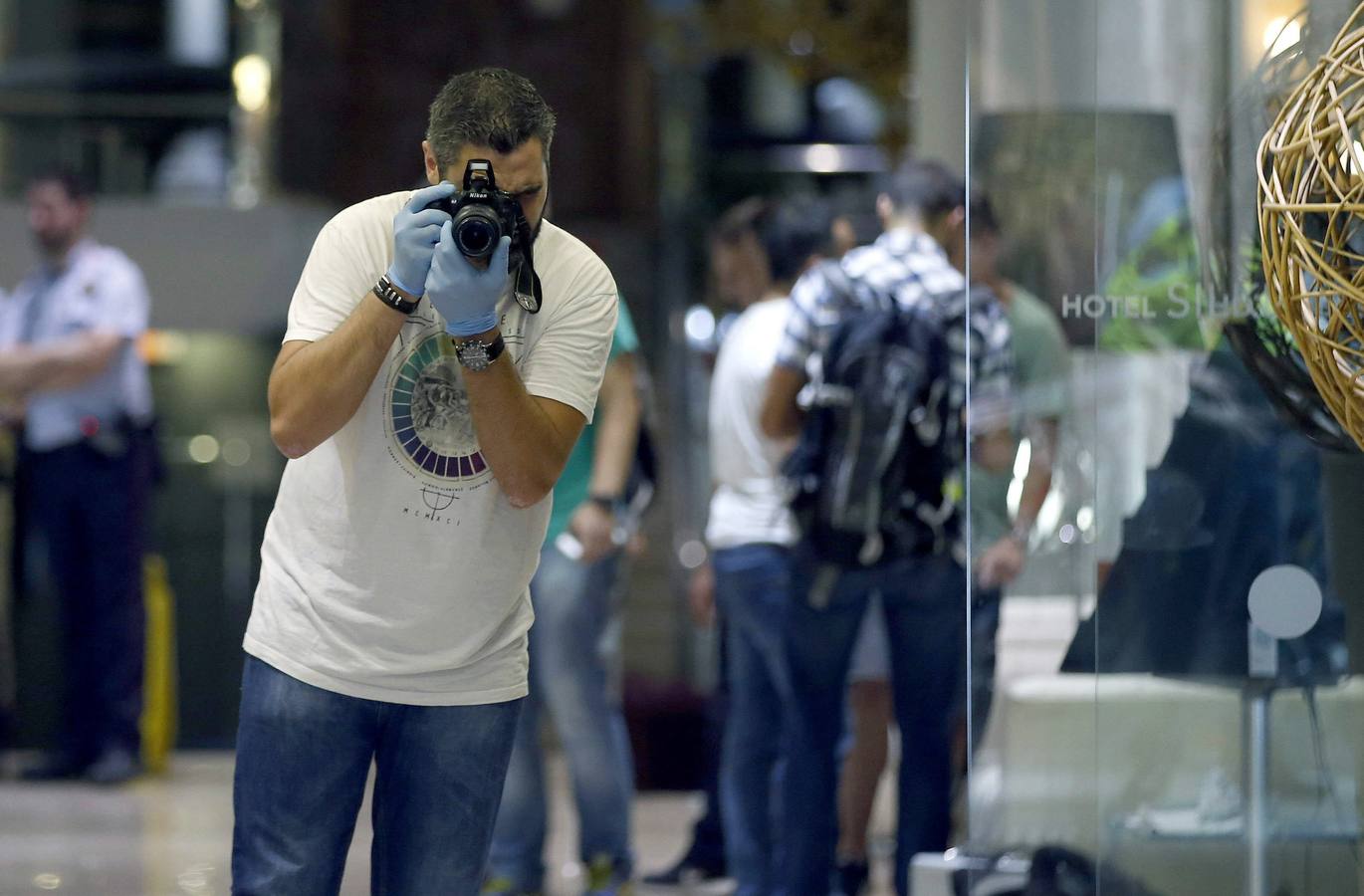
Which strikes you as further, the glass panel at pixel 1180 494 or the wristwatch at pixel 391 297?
the glass panel at pixel 1180 494

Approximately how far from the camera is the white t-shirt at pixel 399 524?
1.95 meters

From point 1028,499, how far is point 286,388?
1371 millimetres

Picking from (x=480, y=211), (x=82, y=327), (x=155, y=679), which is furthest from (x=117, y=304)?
(x=480, y=211)

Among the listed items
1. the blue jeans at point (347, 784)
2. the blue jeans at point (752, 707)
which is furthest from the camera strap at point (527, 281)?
the blue jeans at point (752, 707)

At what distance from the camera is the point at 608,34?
26.4ft

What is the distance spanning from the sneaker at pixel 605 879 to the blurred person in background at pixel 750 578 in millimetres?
239

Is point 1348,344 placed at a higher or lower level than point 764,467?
higher

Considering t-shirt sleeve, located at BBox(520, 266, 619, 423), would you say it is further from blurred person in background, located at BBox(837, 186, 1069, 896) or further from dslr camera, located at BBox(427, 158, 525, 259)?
blurred person in background, located at BBox(837, 186, 1069, 896)

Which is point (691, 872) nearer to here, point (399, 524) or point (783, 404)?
point (783, 404)

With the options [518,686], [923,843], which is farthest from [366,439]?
[923,843]

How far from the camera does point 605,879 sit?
11.7 feet

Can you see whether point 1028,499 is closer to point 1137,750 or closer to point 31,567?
point 1137,750

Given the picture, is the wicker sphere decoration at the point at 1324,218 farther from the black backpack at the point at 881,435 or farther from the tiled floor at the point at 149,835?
the tiled floor at the point at 149,835

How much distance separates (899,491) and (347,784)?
1511 millimetres
